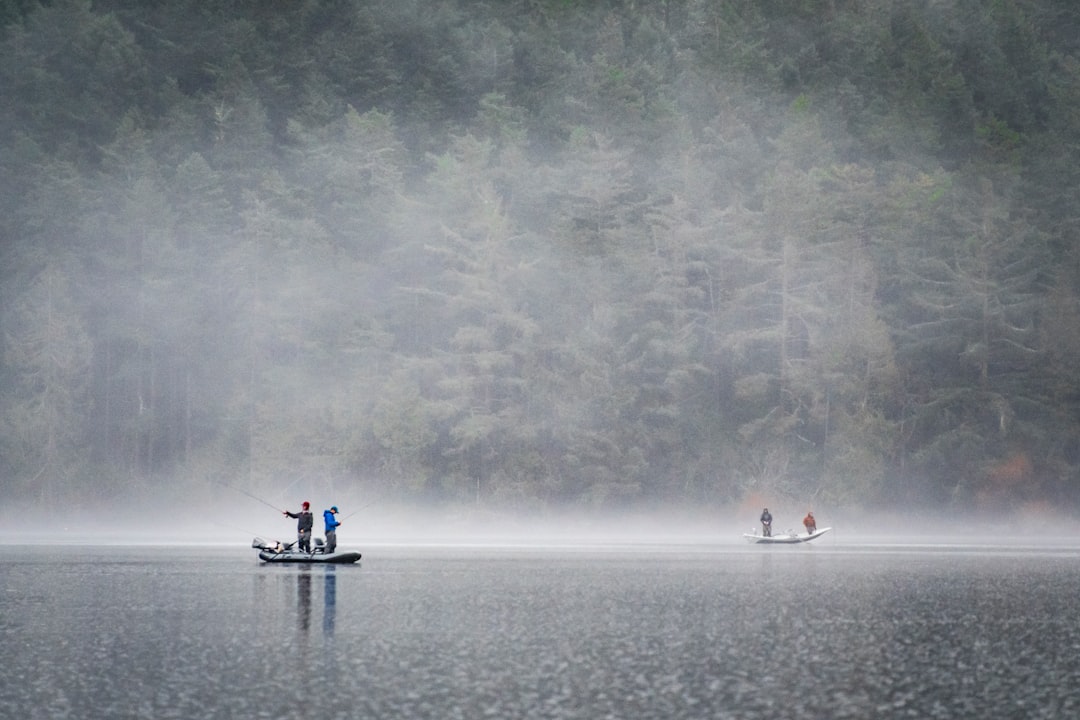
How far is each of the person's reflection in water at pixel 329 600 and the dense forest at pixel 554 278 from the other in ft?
181

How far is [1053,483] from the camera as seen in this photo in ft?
352

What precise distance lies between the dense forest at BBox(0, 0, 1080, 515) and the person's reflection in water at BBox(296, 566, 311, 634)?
182ft

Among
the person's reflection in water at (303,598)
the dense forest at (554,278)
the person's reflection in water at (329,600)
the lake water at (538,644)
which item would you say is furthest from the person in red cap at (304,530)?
the dense forest at (554,278)

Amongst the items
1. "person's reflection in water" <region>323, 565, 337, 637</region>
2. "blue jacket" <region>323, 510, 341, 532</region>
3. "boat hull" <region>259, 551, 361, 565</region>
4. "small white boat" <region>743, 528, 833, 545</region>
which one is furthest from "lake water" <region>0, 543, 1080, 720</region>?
"small white boat" <region>743, 528, 833, 545</region>

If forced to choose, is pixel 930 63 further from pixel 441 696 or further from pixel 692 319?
pixel 441 696

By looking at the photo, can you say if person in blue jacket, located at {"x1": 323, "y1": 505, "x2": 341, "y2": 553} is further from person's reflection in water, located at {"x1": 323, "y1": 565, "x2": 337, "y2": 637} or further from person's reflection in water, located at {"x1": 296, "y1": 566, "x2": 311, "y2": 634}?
person's reflection in water, located at {"x1": 296, "y1": 566, "x2": 311, "y2": 634}

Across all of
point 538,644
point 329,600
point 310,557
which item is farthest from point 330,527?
point 538,644

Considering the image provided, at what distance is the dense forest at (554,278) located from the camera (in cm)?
10931

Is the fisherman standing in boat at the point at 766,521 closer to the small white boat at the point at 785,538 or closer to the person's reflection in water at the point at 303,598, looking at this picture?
the small white boat at the point at 785,538

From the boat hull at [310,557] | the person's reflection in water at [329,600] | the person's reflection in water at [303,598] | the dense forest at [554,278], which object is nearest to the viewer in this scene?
the person's reflection in water at [329,600]

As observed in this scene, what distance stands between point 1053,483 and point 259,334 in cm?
5709

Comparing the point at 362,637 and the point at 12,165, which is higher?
the point at 12,165

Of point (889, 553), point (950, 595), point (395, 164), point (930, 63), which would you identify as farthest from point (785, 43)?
point (950, 595)

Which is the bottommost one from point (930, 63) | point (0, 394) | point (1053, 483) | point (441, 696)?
point (441, 696)
